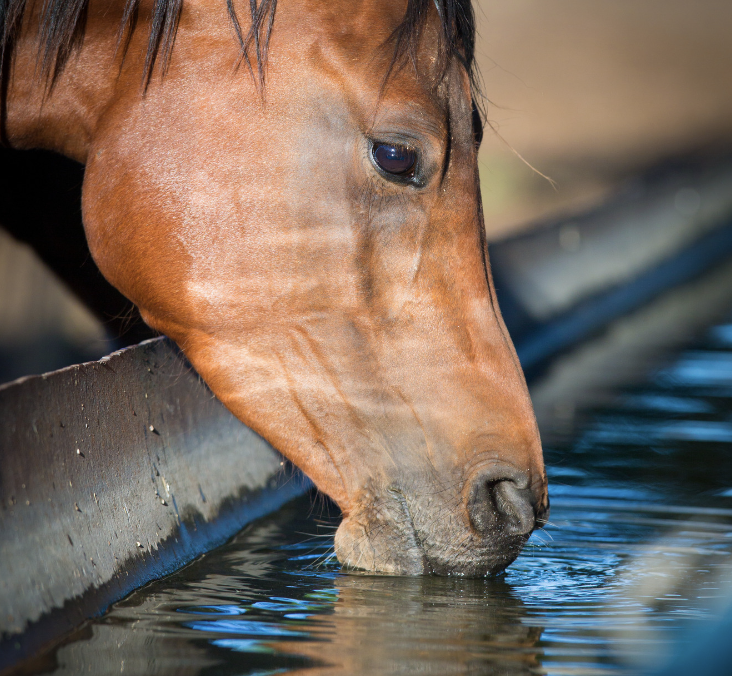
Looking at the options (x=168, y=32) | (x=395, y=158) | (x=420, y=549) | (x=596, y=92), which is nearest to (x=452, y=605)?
(x=420, y=549)

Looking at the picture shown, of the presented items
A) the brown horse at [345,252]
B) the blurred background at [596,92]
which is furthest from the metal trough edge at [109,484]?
the blurred background at [596,92]

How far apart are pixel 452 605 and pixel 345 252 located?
0.92 meters

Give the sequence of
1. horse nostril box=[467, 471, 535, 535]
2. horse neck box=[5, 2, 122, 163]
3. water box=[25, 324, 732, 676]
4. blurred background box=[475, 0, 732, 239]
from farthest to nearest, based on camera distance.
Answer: blurred background box=[475, 0, 732, 239], horse neck box=[5, 2, 122, 163], horse nostril box=[467, 471, 535, 535], water box=[25, 324, 732, 676]

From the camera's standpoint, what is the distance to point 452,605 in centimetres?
237

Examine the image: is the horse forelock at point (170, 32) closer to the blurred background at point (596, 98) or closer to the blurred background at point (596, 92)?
the blurred background at point (596, 98)

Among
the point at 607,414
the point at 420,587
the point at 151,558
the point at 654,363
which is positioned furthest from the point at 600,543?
the point at 654,363

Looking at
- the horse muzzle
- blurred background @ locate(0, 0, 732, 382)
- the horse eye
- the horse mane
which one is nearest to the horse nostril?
the horse muzzle

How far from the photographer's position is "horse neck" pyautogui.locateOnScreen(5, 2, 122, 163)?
266 cm

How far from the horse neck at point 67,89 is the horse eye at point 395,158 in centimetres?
79

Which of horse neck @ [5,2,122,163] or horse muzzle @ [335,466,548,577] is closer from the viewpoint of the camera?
horse muzzle @ [335,466,548,577]

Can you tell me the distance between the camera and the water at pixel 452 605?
2021 mm

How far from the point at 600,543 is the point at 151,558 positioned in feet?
4.46

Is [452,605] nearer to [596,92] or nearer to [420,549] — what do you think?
[420,549]

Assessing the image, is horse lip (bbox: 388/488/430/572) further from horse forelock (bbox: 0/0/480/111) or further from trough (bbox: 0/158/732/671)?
horse forelock (bbox: 0/0/480/111)
